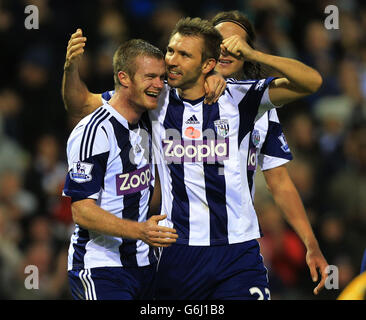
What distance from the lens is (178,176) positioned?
430cm

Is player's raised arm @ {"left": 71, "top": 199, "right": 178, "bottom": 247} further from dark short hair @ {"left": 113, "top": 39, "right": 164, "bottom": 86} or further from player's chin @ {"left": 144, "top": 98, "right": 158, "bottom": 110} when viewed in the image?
dark short hair @ {"left": 113, "top": 39, "right": 164, "bottom": 86}

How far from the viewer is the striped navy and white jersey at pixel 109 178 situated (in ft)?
13.6

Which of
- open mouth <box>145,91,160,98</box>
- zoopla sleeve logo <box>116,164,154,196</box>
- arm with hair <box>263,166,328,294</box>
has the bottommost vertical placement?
arm with hair <box>263,166,328,294</box>

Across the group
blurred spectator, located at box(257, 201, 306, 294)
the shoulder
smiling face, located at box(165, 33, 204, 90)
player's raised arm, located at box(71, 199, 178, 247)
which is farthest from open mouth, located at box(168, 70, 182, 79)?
blurred spectator, located at box(257, 201, 306, 294)

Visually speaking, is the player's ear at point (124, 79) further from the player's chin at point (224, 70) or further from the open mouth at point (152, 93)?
the player's chin at point (224, 70)

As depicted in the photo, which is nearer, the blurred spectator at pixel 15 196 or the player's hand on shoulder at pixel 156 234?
the player's hand on shoulder at pixel 156 234

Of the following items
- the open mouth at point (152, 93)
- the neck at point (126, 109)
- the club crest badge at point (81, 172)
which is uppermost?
the open mouth at point (152, 93)

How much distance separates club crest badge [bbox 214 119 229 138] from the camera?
4328mm

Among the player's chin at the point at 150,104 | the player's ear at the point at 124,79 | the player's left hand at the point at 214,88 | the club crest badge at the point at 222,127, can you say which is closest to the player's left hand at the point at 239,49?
the player's left hand at the point at 214,88

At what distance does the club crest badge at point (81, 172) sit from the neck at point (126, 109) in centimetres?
40

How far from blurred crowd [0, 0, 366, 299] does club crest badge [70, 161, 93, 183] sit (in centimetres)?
336

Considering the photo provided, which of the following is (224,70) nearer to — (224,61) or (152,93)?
(224,61)
